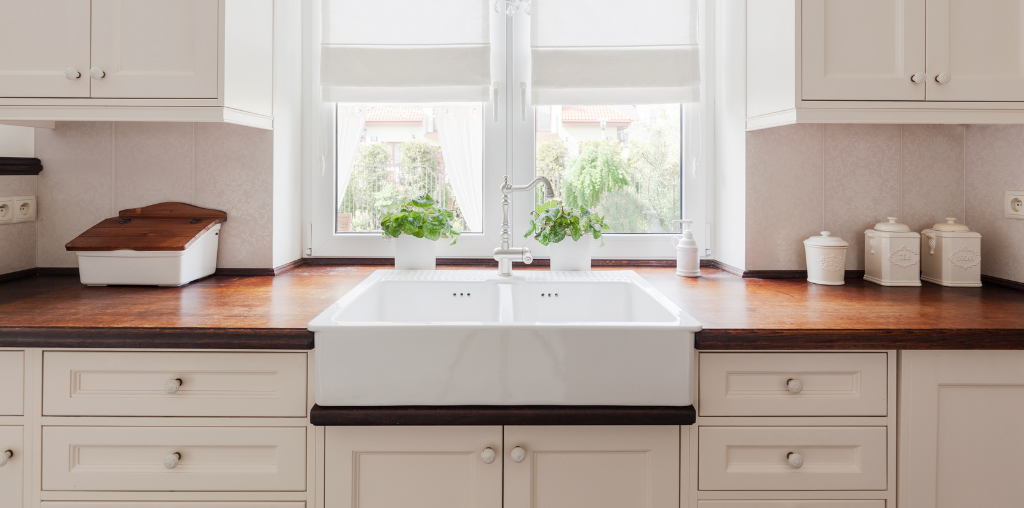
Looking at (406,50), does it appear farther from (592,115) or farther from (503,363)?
(503,363)

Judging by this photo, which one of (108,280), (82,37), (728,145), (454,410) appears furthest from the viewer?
(728,145)

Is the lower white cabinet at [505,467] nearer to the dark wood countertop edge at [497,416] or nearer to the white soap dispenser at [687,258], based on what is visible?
the dark wood countertop edge at [497,416]

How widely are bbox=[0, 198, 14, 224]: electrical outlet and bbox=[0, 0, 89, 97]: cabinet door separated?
0.41m

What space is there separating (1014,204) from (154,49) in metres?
2.41

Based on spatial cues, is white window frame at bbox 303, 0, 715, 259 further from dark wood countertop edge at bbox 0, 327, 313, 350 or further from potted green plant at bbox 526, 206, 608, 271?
dark wood countertop edge at bbox 0, 327, 313, 350

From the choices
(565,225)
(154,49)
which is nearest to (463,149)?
(565,225)

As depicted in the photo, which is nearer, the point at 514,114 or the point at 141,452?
the point at 141,452

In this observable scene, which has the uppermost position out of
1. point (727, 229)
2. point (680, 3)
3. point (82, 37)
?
point (680, 3)

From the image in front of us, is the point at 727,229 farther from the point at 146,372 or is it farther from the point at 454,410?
the point at 146,372

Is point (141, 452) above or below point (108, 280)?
below

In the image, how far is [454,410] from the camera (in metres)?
1.26

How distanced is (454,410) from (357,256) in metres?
1.13

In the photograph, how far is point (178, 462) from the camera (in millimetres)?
1305

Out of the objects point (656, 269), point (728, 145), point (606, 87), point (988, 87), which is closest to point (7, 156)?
point (606, 87)
